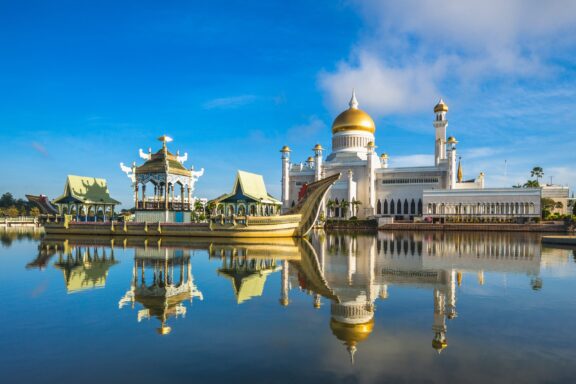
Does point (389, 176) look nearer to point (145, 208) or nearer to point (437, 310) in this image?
point (145, 208)

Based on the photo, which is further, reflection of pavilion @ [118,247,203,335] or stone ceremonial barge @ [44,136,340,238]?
stone ceremonial barge @ [44,136,340,238]

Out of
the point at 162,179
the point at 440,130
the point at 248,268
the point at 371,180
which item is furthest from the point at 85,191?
the point at 440,130

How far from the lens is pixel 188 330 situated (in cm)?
749

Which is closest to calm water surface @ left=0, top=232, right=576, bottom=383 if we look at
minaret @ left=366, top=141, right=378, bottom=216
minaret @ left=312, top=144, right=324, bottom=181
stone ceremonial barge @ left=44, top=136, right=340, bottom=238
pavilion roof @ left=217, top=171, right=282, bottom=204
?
stone ceremonial barge @ left=44, top=136, right=340, bottom=238

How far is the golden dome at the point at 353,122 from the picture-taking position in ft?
217

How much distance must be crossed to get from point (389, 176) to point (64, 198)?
132 feet

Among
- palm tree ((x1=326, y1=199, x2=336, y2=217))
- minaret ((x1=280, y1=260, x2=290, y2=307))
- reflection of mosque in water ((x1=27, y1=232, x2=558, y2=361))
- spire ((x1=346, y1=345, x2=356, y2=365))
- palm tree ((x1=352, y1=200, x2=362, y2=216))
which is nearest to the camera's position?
spire ((x1=346, y1=345, x2=356, y2=365))

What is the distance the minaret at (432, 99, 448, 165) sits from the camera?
2372 inches

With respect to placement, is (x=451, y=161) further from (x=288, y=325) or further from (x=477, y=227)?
(x=288, y=325)

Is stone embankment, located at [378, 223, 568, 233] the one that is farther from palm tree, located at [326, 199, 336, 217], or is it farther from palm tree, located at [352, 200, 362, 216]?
palm tree, located at [326, 199, 336, 217]

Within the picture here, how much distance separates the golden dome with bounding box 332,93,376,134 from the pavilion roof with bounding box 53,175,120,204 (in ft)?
120

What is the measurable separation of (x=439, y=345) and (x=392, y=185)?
182ft

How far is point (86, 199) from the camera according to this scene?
39.4 metres

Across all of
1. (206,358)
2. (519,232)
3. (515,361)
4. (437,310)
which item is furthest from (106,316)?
(519,232)
